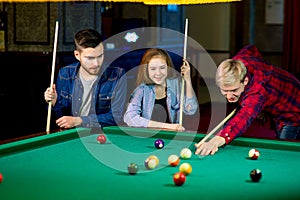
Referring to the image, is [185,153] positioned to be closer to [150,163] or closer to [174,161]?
[174,161]

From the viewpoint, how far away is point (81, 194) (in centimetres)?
195

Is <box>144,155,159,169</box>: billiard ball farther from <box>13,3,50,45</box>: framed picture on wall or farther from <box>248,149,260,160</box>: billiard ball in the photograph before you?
<box>13,3,50,45</box>: framed picture on wall

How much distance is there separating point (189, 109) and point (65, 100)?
784mm

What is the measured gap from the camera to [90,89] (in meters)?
3.65

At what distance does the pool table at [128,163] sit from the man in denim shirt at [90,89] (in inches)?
20.8

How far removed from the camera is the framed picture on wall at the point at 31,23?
561 centimetres

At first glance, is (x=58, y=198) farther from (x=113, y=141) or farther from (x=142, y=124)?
(x=142, y=124)

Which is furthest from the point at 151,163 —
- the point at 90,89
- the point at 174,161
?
the point at 90,89

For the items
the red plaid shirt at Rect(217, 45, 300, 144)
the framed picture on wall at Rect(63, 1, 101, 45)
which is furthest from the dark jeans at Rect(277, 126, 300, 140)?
the framed picture on wall at Rect(63, 1, 101, 45)

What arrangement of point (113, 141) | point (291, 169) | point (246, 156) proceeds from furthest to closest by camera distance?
point (113, 141) → point (246, 156) → point (291, 169)

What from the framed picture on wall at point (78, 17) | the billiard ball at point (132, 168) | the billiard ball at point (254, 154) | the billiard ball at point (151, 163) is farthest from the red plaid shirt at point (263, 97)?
the framed picture on wall at point (78, 17)

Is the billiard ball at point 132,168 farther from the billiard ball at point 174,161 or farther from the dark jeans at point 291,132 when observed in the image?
the dark jeans at point 291,132

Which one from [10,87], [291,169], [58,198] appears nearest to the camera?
[58,198]

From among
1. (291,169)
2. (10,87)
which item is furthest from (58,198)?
(10,87)
